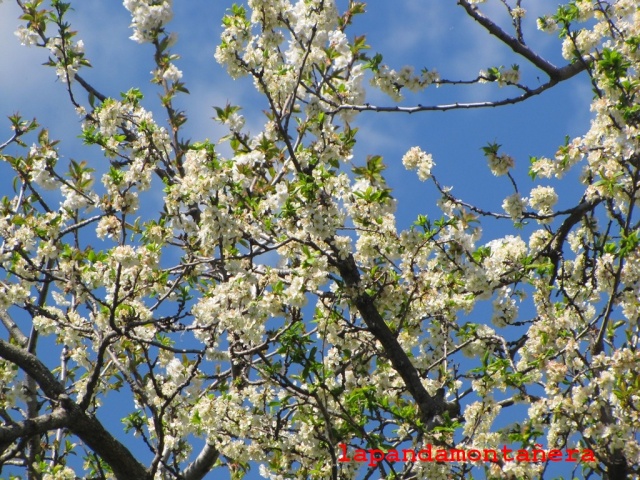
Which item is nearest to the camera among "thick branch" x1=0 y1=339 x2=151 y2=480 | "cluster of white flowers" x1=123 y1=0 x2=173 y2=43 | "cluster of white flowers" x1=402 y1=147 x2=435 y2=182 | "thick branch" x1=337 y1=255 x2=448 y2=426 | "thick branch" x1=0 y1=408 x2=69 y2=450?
"thick branch" x1=0 y1=408 x2=69 y2=450

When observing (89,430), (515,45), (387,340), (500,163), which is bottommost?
(387,340)

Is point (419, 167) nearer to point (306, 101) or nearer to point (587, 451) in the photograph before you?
point (306, 101)

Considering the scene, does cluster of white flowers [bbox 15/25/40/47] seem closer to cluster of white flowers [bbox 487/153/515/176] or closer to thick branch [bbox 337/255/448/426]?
thick branch [bbox 337/255/448/426]

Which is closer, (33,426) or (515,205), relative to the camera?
(33,426)

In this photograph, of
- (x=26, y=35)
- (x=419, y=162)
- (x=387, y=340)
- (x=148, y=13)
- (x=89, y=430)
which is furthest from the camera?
(x=26, y=35)

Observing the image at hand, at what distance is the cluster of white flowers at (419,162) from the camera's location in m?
6.11

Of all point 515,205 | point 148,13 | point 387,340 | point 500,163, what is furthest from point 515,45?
point 148,13

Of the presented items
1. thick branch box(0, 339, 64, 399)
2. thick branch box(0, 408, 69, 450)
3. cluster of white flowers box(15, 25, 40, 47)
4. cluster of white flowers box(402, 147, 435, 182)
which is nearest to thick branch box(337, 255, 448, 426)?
cluster of white flowers box(402, 147, 435, 182)

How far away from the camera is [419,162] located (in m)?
6.15

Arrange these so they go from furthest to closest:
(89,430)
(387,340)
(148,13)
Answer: (148,13) → (387,340) → (89,430)

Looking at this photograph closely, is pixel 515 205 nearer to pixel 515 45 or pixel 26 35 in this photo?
pixel 515 45

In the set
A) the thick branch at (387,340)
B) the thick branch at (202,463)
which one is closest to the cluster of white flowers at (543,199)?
the thick branch at (387,340)

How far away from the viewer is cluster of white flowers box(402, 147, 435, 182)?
6.11 m

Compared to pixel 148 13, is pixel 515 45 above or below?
below
